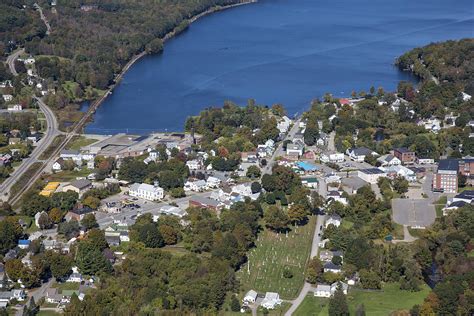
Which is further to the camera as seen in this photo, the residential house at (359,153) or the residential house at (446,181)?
the residential house at (359,153)

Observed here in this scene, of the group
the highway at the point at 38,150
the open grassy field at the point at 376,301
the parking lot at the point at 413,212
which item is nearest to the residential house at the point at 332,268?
the open grassy field at the point at 376,301

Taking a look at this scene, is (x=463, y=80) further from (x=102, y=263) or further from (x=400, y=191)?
(x=102, y=263)

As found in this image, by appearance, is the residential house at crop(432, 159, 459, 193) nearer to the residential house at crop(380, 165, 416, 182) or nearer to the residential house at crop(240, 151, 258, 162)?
the residential house at crop(380, 165, 416, 182)

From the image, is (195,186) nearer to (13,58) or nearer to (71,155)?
(71,155)

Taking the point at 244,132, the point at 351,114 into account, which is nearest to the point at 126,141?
the point at 244,132

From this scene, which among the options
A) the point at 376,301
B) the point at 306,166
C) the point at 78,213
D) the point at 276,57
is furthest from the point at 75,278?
the point at 276,57

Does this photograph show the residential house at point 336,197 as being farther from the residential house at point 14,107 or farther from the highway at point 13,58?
the highway at point 13,58

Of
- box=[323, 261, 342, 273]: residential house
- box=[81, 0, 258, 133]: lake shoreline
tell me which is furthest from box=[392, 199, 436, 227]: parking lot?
box=[81, 0, 258, 133]: lake shoreline

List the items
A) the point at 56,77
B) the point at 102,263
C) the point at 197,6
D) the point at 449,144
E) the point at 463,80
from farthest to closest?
the point at 197,6 < the point at 56,77 < the point at 463,80 < the point at 449,144 < the point at 102,263
